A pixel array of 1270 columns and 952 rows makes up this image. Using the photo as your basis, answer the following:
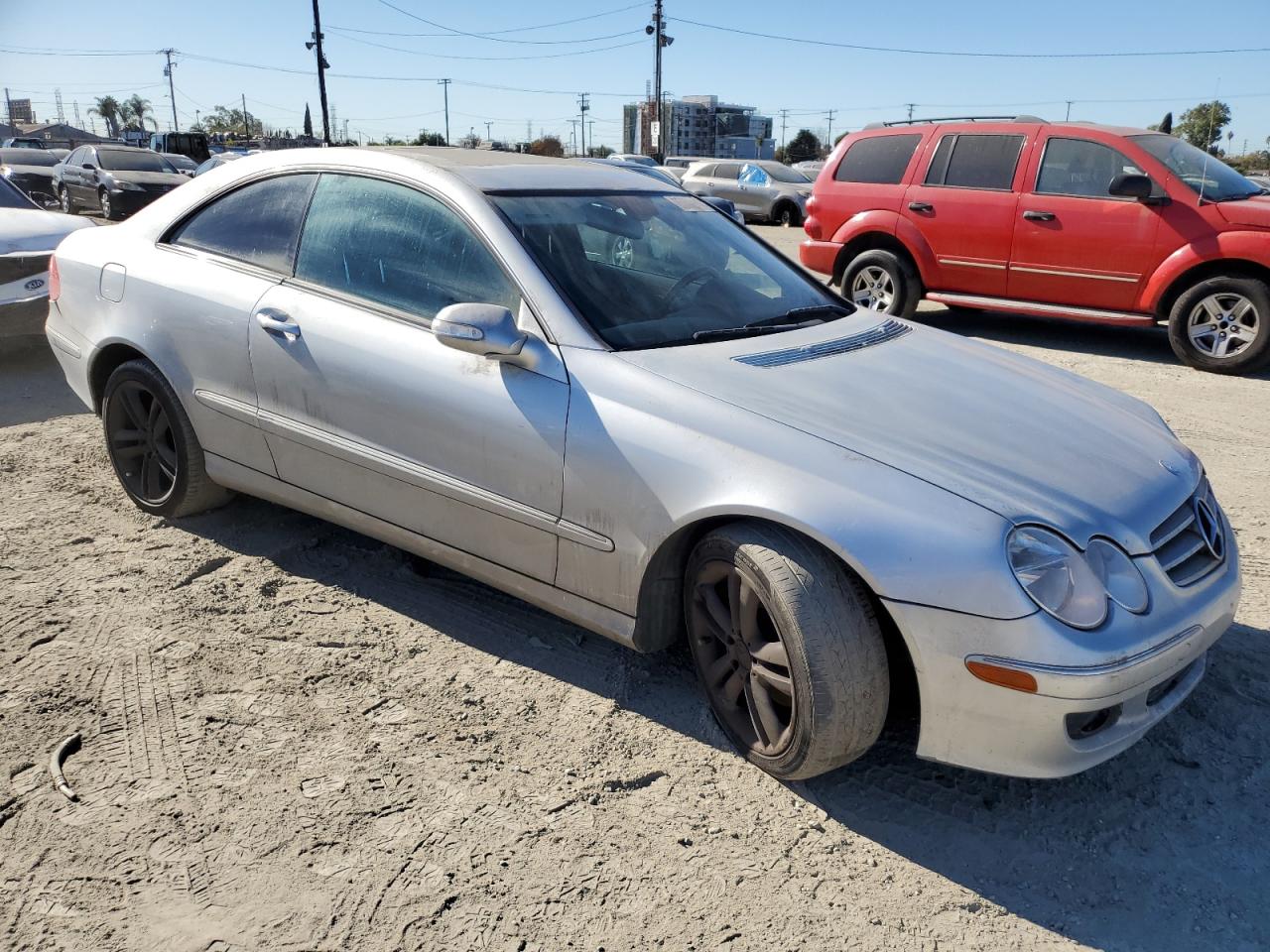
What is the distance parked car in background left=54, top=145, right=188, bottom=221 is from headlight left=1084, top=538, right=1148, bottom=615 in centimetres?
1851

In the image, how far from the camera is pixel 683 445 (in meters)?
2.62

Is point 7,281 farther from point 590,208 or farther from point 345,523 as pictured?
point 590,208

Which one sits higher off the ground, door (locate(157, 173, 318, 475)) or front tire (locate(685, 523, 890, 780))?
door (locate(157, 173, 318, 475))

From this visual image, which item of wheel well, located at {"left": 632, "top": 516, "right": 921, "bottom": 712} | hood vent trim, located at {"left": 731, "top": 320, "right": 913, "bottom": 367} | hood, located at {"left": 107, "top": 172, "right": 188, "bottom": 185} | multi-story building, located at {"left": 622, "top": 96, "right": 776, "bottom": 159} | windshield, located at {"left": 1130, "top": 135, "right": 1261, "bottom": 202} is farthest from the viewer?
multi-story building, located at {"left": 622, "top": 96, "right": 776, "bottom": 159}

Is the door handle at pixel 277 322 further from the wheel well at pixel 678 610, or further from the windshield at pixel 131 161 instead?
the windshield at pixel 131 161

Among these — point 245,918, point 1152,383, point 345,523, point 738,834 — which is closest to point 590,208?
point 345,523

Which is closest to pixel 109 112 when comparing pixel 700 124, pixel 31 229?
pixel 700 124

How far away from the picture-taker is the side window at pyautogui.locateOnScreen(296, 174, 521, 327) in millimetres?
3121

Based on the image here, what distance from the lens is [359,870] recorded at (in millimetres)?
2344

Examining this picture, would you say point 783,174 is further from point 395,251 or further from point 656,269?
point 395,251

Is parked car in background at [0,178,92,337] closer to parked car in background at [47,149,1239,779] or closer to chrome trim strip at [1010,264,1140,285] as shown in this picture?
parked car in background at [47,149,1239,779]

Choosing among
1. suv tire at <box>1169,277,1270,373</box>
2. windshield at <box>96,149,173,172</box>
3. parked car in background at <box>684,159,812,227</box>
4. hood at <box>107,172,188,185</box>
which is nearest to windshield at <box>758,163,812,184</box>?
parked car in background at <box>684,159,812,227</box>

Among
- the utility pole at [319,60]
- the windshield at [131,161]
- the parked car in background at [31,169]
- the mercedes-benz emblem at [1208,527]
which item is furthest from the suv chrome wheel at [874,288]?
the utility pole at [319,60]

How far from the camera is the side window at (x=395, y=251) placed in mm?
3121
